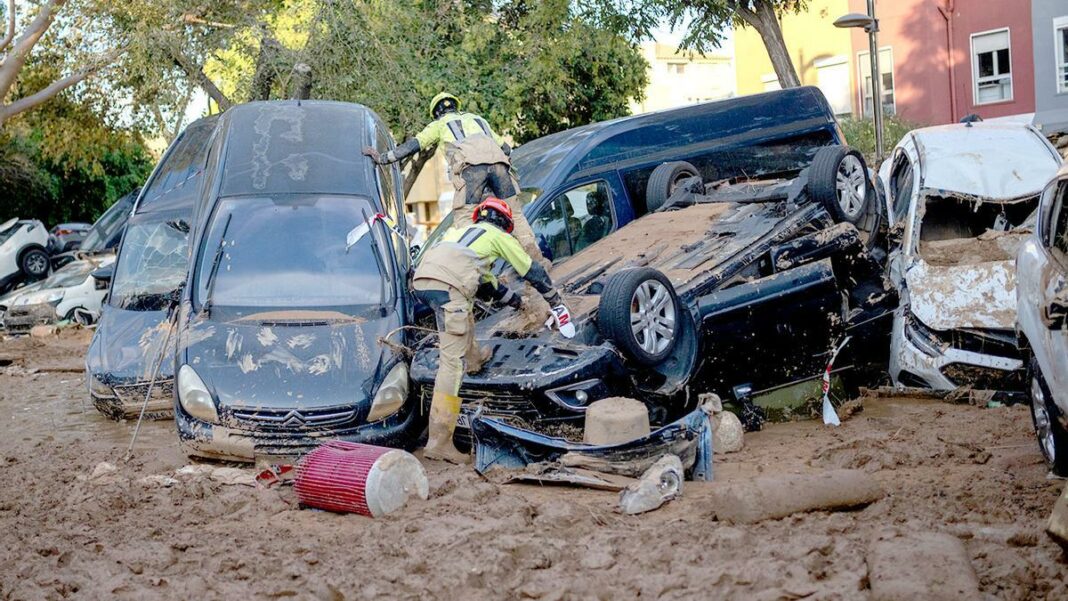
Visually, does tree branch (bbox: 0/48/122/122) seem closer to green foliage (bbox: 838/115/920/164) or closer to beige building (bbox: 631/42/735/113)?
green foliage (bbox: 838/115/920/164)

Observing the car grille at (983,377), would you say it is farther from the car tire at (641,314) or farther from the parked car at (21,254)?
the parked car at (21,254)

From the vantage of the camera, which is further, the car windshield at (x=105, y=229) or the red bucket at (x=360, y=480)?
the car windshield at (x=105, y=229)

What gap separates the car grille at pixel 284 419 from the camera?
7.91 meters

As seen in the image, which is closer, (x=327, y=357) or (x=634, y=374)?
(x=634, y=374)

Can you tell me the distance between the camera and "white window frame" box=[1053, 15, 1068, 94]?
86.8 ft

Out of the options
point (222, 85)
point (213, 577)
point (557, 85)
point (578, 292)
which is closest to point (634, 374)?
point (578, 292)

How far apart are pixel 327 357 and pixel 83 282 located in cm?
1311

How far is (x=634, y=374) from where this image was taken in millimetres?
7680

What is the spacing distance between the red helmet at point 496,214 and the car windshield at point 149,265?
4.16 metres

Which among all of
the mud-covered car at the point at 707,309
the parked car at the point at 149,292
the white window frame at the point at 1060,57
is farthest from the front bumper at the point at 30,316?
the white window frame at the point at 1060,57

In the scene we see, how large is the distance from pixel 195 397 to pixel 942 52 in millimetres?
25158

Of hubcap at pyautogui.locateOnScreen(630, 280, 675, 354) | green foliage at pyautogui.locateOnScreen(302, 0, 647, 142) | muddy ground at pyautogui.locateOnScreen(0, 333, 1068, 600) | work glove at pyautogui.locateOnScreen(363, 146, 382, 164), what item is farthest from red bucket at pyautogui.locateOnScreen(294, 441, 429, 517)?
green foliage at pyautogui.locateOnScreen(302, 0, 647, 142)

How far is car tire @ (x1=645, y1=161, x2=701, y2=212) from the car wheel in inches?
697

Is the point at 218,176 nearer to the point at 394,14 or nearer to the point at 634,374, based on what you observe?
the point at 634,374
